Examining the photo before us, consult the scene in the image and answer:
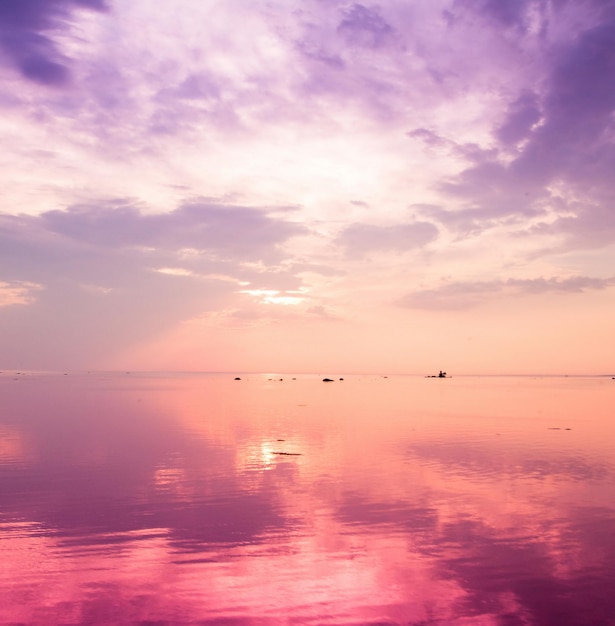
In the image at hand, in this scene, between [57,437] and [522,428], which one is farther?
[522,428]

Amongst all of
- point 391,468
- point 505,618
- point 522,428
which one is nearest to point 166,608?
point 505,618

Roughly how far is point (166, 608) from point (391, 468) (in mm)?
19165

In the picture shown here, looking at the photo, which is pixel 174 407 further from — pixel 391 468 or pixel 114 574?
pixel 114 574

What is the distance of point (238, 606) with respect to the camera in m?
13.0

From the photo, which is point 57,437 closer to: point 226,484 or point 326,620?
point 226,484

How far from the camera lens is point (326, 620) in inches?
488

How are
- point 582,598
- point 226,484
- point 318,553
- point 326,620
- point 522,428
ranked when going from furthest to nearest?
point 522,428, point 226,484, point 318,553, point 582,598, point 326,620

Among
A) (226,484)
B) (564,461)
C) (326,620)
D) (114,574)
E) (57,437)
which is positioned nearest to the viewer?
(326,620)

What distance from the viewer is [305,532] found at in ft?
61.7

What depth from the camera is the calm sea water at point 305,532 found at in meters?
13.1

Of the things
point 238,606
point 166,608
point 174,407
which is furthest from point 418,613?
point 174,407

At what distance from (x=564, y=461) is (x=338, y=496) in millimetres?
15911

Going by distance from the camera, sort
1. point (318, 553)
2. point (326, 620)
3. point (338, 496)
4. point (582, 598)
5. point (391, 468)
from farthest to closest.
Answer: point (391, 468)
point (338, 496)
point (318, 553)
point (582, 598)
point (326, 620)

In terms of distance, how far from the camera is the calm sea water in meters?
13.1
